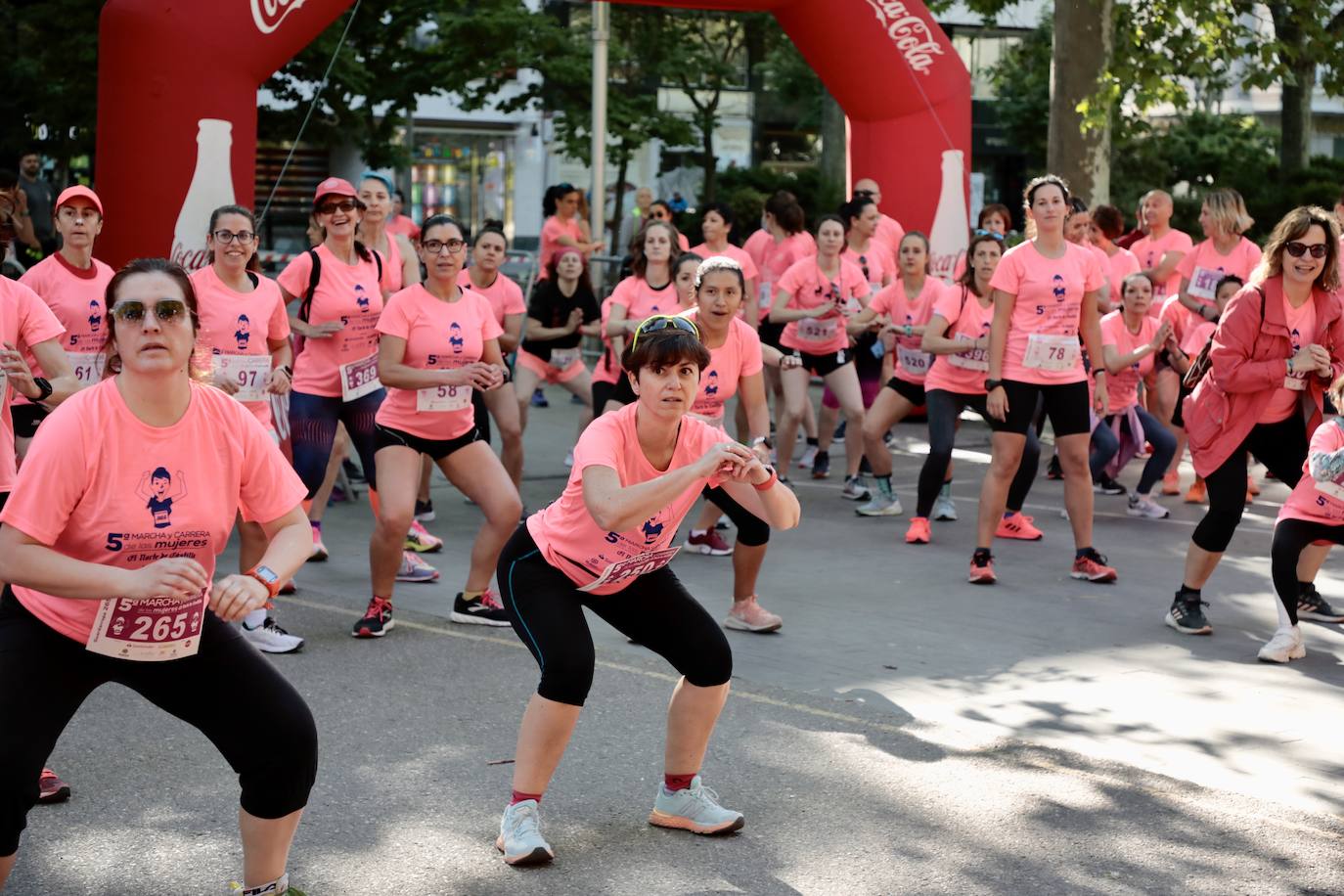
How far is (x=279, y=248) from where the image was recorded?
3372 cm

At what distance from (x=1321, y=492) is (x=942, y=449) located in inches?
128

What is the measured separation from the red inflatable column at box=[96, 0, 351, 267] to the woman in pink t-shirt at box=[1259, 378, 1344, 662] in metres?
7.00

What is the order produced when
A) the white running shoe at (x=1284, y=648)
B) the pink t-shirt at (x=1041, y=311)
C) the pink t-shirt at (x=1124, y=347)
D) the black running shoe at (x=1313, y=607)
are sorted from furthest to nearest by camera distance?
the pink t-shirt at (x=1124, y=347) < the pink t-shirt at (x=1041, y=311) < the black running shoe at (x=1313, y=607) < the white running shoe at (x=1284, y=648)

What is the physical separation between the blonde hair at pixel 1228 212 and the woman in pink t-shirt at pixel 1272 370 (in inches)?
177

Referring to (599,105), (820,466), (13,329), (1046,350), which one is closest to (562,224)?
(599,105)

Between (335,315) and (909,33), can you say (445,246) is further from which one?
(909,33)

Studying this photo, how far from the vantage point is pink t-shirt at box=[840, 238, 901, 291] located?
1238 centimetres

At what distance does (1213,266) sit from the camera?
1151 centimetres

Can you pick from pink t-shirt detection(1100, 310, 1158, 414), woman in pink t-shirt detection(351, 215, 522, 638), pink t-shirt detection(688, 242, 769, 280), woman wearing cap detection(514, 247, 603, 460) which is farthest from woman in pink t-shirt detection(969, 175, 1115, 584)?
pink t-shirt detection(688, 242, 769, 280)

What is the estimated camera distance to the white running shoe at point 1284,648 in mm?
6902

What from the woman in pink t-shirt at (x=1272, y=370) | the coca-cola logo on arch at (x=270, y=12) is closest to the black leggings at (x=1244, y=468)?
the woman in pink t-shirt at (x=1272, y=370)

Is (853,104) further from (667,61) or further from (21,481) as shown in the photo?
(667,61)

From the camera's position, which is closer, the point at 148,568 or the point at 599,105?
the point at 148,568

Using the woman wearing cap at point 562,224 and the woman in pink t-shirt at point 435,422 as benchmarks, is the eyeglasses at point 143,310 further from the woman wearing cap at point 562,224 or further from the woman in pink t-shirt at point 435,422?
the woman wearing cap at point 562,224
